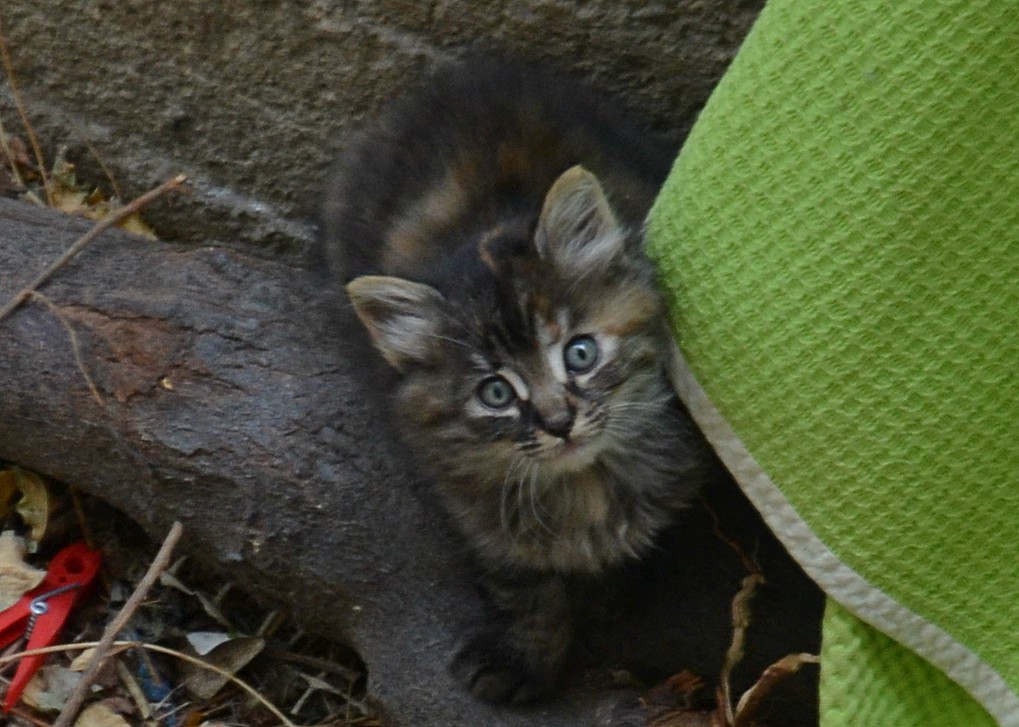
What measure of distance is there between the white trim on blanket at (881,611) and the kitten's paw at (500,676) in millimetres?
346

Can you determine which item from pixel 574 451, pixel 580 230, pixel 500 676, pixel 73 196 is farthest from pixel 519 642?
pixel 73 196

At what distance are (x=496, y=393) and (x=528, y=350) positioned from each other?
0.20 feet

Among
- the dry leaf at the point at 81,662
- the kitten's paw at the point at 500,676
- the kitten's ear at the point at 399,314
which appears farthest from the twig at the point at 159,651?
the kitten's ear at the point at 399,314

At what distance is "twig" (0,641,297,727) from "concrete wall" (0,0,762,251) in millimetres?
700

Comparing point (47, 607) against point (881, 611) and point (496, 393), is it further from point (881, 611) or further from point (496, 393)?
point (881, 611)

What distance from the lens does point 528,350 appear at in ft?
4.30

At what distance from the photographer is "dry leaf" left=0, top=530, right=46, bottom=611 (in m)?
1.76

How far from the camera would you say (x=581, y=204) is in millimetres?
1318

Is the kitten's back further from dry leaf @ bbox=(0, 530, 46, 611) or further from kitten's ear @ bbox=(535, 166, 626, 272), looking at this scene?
dry leaf @ bbox=(0, 530, 46, 611)

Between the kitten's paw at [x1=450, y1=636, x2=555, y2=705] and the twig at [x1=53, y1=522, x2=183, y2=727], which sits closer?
the kitten's paw at [x1=450, y1=636, x2=555, y2=705]

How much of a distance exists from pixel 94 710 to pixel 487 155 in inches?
36.6

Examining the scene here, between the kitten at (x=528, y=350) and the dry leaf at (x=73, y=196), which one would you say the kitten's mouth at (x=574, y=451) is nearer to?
the kitten at (x=528, y=350)

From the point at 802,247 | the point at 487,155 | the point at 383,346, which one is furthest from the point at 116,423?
→ the point at 802,247

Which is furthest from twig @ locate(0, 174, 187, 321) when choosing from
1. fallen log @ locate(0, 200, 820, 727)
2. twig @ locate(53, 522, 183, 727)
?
twig @ locate(53, 522, 183, 727)
